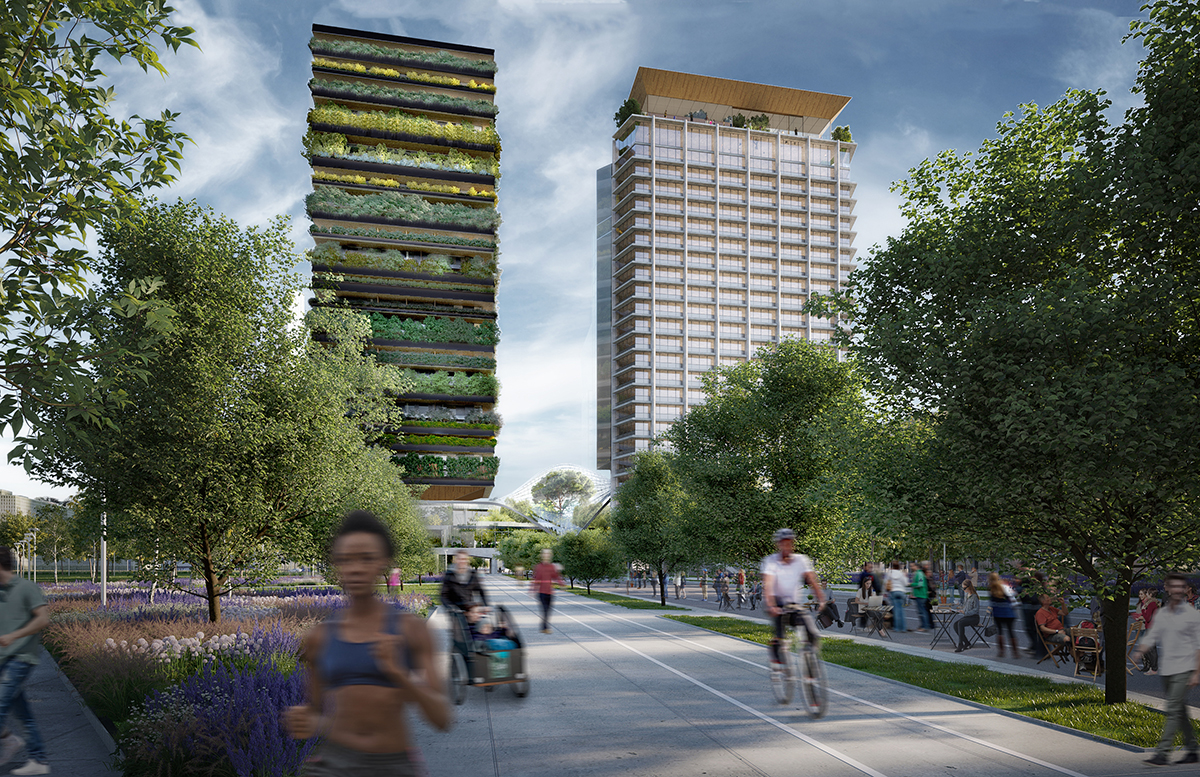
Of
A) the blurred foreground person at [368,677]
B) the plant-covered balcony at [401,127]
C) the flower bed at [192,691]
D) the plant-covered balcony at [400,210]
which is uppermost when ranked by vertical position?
the plant-covered balcony at [401,127]

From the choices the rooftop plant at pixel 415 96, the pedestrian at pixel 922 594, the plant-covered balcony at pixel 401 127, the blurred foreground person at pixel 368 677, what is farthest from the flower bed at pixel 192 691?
the rooftop plant at pixel 415 96

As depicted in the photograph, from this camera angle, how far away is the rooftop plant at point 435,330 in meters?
74.7

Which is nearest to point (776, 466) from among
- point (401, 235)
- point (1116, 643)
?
point (1116, 643)

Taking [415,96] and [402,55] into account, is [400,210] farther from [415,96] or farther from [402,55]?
[402,55]

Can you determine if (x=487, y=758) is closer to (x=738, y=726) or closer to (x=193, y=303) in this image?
(x=738, y=726)

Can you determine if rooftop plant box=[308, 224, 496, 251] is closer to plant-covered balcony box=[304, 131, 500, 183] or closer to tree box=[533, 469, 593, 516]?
plant-covered balcony box=[304, 131, 500, 183]

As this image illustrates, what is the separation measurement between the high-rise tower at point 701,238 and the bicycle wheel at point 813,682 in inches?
4434

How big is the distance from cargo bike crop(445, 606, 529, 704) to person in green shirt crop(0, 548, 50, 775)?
503 centimetres

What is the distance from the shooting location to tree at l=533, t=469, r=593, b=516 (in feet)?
640

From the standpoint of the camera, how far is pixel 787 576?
35.5 ft

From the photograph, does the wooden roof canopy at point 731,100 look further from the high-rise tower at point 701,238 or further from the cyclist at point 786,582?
the cyclist at point 786,582

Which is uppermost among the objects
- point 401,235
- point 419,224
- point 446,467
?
point 419,224

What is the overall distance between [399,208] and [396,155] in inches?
229

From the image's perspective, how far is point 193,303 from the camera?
51.7 ft
